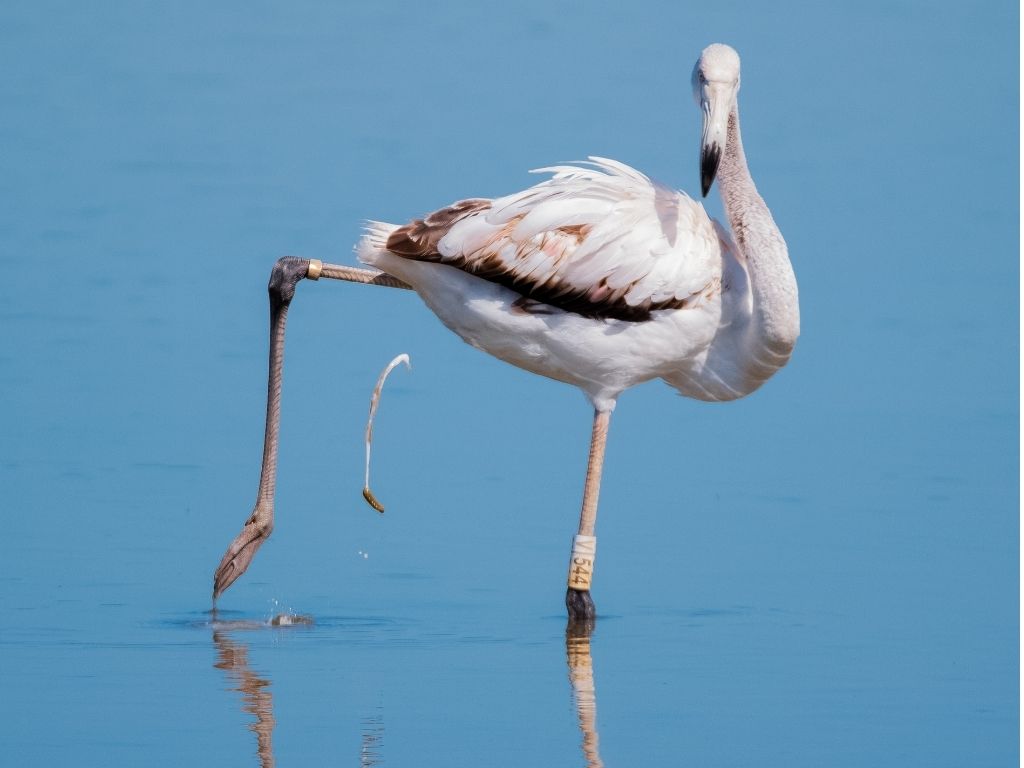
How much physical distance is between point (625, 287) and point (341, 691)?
2.30 metres

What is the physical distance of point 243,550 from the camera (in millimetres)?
8922

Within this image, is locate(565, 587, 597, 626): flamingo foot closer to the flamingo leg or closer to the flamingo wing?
the flamingo wing

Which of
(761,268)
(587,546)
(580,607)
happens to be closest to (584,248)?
(761,268)

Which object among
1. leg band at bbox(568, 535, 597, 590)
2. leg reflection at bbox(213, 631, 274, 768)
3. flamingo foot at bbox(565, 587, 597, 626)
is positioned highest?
leg band at bbox(568, 535, 597, 590)

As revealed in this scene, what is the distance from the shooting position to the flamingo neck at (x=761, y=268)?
8.49 m

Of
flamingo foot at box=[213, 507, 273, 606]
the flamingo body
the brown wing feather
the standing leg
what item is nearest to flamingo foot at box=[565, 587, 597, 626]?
the standing leg

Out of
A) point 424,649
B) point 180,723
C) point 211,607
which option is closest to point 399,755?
point 180,723

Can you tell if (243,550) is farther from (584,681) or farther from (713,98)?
(713,98)

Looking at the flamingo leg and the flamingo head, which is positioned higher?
the flamingo head

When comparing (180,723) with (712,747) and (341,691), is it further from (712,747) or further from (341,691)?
(712,747)

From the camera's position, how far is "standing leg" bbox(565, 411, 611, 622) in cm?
859

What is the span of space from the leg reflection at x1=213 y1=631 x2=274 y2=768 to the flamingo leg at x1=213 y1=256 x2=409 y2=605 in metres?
0.75

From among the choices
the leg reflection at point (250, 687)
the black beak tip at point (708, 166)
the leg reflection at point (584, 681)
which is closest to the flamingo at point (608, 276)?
the black beak tip at point (708, 166)

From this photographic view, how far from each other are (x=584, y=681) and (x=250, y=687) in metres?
1.22
